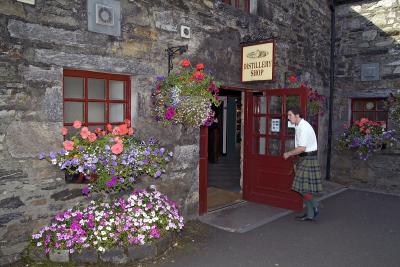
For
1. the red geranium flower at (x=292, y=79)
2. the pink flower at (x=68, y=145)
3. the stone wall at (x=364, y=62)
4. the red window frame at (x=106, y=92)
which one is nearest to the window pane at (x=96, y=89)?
the red window frame at (x=106, y=92)

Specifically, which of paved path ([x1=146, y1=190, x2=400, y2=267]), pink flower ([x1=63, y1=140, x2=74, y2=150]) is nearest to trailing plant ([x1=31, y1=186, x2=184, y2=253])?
paved path ([x1=146, y1=190, x2=400, y2=267])

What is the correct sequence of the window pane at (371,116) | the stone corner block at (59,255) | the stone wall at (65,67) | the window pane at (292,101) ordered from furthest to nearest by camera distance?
the window pane at (371,116) < the window pane at (292,101) < the stone corner block at (59,255) < the stone wall at (65,67)

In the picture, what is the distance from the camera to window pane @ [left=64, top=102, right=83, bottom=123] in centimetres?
448

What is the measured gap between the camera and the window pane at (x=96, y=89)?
4.70m

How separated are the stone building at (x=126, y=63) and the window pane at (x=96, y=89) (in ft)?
0.45

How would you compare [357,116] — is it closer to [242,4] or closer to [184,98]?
[242,4]

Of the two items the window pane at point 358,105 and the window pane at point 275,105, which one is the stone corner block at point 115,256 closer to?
the window pane at point 275,105

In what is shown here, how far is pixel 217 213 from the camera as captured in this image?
625cm

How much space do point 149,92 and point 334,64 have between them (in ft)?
19.5

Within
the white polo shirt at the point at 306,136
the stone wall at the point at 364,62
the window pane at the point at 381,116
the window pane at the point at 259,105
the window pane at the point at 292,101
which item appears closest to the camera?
the white polo shirt at the point at 306,136

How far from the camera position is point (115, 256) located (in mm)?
4016

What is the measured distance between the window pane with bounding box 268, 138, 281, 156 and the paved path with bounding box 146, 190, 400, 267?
3.80 ft

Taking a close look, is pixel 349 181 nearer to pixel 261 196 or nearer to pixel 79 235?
pixel 261 196

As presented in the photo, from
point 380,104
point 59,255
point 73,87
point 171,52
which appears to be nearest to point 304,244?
point 59,255
